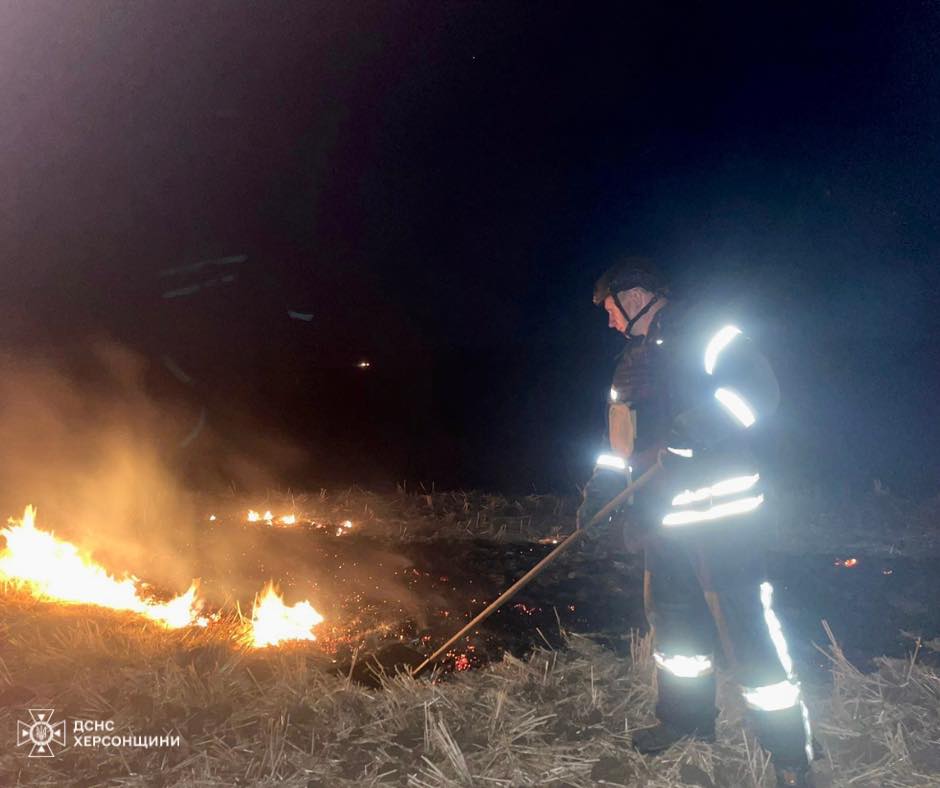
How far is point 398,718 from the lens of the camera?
10.5 ft

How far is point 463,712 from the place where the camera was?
3.25 meters

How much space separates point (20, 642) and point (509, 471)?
9.28m

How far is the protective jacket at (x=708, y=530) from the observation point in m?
2.79

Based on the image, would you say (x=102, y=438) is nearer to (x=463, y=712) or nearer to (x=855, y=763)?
(x=463, y=712)

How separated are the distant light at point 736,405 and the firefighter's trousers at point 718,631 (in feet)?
1.50

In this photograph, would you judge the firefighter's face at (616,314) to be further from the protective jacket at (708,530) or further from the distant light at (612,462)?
the distant light at (612,462)

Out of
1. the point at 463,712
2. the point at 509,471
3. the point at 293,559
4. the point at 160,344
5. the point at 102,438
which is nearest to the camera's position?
the point at 463,712

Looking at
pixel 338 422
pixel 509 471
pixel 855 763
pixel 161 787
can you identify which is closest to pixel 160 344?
pixel 338 422

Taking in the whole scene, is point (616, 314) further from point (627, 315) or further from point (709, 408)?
point (709, 408)

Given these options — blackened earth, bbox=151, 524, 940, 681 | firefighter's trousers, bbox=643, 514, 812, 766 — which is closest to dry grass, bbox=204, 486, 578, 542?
blackened earth, bbox=151, 524, 940, 681

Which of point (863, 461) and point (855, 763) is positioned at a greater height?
point (863, 461)

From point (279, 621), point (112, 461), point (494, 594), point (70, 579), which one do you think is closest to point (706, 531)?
point (494, 594)

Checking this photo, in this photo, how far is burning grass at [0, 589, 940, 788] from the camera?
283 cm

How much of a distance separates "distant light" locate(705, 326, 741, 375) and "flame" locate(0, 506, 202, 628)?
13.3 feet
